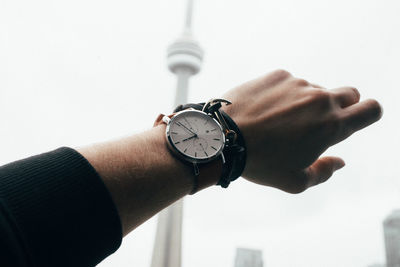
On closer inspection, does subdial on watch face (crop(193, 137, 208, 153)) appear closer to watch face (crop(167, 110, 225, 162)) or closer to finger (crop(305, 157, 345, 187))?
watch face (crop(167, 110, 225, 162))

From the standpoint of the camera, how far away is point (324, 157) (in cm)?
95

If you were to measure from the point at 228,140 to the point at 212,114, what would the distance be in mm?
90

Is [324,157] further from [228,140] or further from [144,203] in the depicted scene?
[144,203]

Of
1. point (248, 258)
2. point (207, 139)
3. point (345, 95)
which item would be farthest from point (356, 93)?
point (248, 258)

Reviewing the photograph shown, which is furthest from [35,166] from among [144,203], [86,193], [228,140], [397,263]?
[397,263]

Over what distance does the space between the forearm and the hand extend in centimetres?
15

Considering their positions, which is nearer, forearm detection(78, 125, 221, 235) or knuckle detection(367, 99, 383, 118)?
forearm detection(78, 125, 221, 235)

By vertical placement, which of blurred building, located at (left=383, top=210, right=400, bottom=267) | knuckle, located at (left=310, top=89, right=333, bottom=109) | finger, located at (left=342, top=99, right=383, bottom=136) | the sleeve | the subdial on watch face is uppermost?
knuckle, located at (left=310, top=89, right=333, bottom=109)

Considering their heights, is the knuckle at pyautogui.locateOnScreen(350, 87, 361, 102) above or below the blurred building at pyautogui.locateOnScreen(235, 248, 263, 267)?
above

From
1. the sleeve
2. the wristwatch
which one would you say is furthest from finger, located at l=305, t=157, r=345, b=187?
the sleeve

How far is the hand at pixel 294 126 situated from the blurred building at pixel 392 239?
0.68 m

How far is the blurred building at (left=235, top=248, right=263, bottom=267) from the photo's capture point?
1.64m

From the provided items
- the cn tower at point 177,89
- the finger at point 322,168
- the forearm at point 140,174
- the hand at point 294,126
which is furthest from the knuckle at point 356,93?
the cn tower at point 177,89

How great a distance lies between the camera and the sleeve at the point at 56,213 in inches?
18.2
